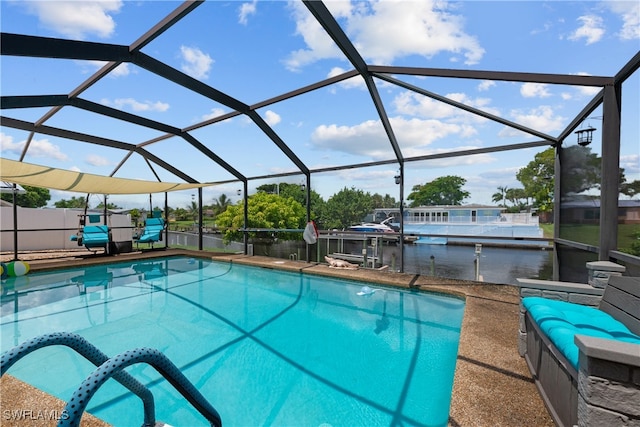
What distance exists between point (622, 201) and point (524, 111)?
2.25 m

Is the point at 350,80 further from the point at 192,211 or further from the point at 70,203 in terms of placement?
the point at 70,203

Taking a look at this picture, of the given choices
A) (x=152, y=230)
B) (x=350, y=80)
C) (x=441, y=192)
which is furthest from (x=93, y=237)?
(x=441, y=192)

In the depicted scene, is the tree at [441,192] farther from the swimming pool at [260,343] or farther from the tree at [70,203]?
the tree at [70,203]

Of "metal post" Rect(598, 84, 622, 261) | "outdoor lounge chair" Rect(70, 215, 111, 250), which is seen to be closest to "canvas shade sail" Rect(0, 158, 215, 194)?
"outdoor lounge chair" Rect(70, 215, 111, 250)

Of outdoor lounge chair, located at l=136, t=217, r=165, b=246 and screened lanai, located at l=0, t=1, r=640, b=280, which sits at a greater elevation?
screened lanai, located at l=0, t=1, r=640, b=280

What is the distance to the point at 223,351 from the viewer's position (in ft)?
10.8

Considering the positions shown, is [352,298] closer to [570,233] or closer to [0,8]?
[570,233]

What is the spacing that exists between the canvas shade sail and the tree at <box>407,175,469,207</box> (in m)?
35.9

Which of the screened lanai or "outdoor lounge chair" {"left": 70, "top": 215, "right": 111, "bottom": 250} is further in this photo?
"outdoor lounge chair" {"left": 70, "top": 215, "right": 111, "bottom": 250}

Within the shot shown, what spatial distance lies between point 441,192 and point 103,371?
45.2 metres

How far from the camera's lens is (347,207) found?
35.2 metres

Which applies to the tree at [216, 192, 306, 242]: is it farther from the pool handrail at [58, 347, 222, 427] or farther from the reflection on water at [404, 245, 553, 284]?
the pool handrail at [58, 347, 222, 427]

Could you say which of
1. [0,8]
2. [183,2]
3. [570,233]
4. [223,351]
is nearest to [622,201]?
[570,233]

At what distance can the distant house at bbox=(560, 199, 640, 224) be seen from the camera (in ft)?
8.61
